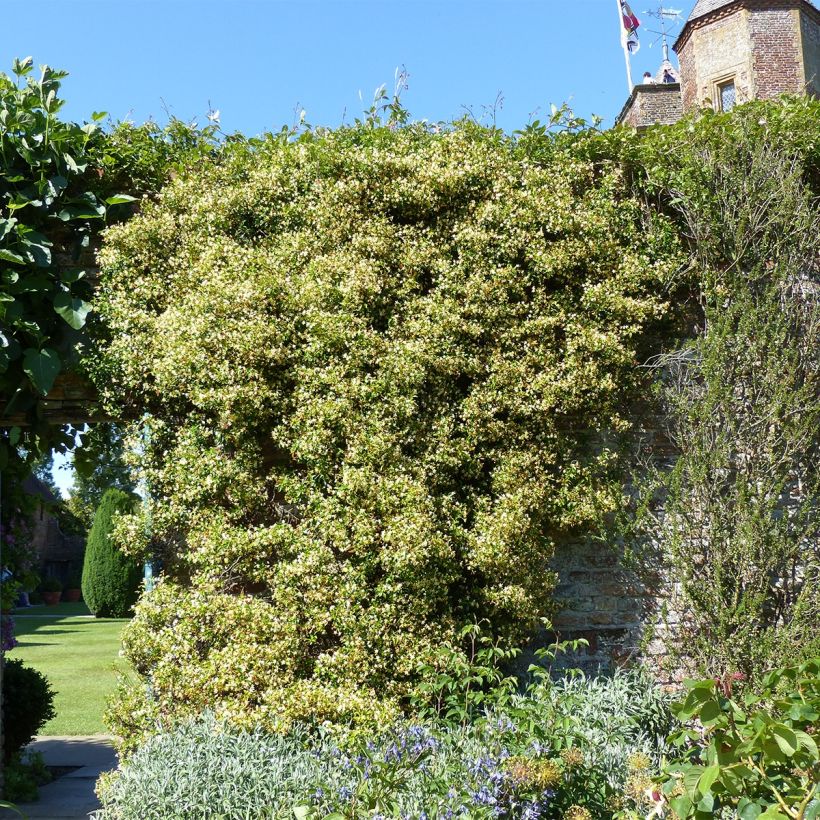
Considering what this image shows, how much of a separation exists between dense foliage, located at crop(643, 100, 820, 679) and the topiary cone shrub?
605 inches

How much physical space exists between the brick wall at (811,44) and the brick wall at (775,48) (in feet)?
0.68

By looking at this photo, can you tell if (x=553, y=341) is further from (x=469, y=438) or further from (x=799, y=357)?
(x=799, y=357)

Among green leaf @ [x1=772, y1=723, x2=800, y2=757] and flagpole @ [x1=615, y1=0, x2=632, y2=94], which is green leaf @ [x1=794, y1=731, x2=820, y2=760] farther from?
flagpole @ [x1=615, y1=0, x2=632, y2=94]

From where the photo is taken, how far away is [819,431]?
4906 millimetres

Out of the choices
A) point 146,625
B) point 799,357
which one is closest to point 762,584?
point 799,357

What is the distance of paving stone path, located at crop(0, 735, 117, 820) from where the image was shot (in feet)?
16.5

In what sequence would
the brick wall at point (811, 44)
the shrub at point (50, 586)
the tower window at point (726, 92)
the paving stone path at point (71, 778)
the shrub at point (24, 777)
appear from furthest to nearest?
the shrub at point (50, 586) < the tower window at point (726, 92) < the brick wall at point (811, 44) < the shrub at point (24, 777) < the paving stone path at point (71, 778)

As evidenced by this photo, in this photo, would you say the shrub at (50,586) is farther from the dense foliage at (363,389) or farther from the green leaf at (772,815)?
the green leaf at (772,815)

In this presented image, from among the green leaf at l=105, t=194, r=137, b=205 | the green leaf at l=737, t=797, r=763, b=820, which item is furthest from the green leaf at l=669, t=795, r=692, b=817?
the green leaf at l=105, t=194, r=137, b=205

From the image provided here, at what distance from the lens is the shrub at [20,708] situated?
19.3ft

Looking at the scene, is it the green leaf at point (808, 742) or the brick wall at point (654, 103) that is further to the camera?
the brick wall at point (654, 103)

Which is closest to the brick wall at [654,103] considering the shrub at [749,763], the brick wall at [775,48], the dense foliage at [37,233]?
the brick wall at [775,48]

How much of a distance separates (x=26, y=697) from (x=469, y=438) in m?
4.09

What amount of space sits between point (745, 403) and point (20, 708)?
220 inches
